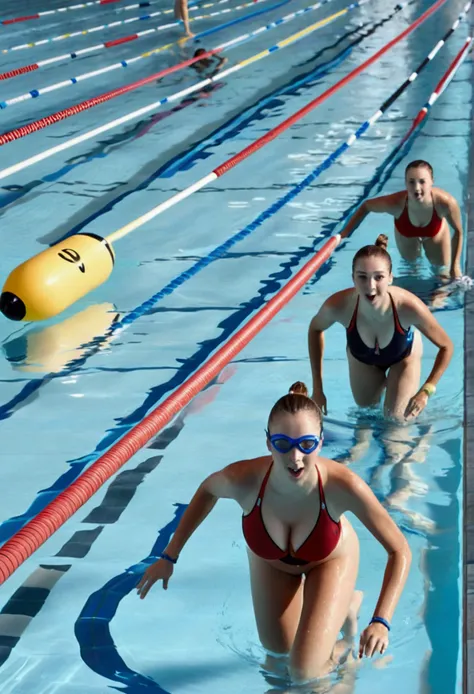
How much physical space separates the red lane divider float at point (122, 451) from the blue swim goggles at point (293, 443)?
60cm

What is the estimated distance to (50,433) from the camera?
4348 mm

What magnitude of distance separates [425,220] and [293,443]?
11.6 ft

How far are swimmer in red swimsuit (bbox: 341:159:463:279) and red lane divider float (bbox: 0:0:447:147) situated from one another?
1.99 m

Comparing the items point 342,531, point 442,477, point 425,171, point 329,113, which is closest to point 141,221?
point 425,171

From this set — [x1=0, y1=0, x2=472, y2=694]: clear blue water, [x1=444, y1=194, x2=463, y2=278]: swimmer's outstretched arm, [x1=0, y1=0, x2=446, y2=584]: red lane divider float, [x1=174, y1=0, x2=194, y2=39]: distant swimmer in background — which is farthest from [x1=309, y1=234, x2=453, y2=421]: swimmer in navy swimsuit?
[x1=174, y1=0, x2=194, y2=39]: distant swimmer in background

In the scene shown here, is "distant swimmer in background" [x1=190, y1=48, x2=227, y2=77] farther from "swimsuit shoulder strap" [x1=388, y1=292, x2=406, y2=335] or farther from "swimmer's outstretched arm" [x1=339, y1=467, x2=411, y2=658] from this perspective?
"swimmer's outstretched arm" [x1=339, y1=467, x2=411, y2=658]

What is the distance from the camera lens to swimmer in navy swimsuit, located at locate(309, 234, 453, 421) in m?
3.85

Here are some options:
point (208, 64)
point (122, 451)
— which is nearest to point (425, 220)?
point (122, 451)

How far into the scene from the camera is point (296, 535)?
272cm

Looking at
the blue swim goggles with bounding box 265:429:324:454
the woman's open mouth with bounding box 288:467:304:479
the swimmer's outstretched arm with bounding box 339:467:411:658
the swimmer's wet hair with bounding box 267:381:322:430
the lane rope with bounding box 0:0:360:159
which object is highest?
the lane rope with bounding box 0:0:360:159

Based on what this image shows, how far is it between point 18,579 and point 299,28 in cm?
1376

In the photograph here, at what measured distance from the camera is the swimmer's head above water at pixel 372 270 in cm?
377

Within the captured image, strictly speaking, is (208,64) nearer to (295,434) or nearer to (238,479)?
(238,479)

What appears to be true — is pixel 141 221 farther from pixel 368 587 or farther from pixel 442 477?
pixel 368 587
